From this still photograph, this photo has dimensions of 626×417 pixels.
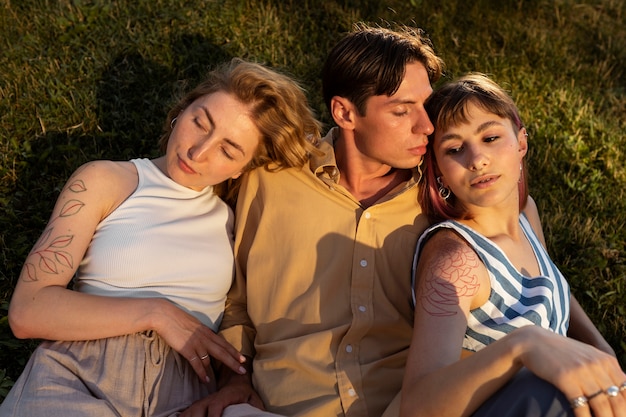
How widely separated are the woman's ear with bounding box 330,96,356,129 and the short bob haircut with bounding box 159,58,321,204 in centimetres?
18

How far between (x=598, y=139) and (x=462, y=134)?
2572mm

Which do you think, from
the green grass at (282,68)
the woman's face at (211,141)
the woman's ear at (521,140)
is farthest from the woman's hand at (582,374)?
the green grass at (282,68)

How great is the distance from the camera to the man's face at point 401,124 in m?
3.52

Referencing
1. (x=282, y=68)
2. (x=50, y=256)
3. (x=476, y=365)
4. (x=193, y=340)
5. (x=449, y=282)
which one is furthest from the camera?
(x=282, y=68)

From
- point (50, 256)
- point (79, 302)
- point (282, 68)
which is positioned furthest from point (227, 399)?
point (282, 68)

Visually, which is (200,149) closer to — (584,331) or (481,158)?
(481,158)

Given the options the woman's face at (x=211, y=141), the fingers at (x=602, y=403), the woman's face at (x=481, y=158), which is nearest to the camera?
the fingers at (x=602, y=403)

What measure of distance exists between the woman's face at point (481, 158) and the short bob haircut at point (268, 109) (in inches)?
29.0

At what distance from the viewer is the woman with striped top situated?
258 cm

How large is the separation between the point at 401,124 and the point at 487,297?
894 mm

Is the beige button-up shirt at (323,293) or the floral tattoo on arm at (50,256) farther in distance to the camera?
the beige button-up shirt at (323,293)

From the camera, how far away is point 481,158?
3.26 m

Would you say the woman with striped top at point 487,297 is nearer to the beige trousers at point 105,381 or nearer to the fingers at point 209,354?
the fingers at point 209,354

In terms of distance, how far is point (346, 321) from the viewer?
356 centimetres
